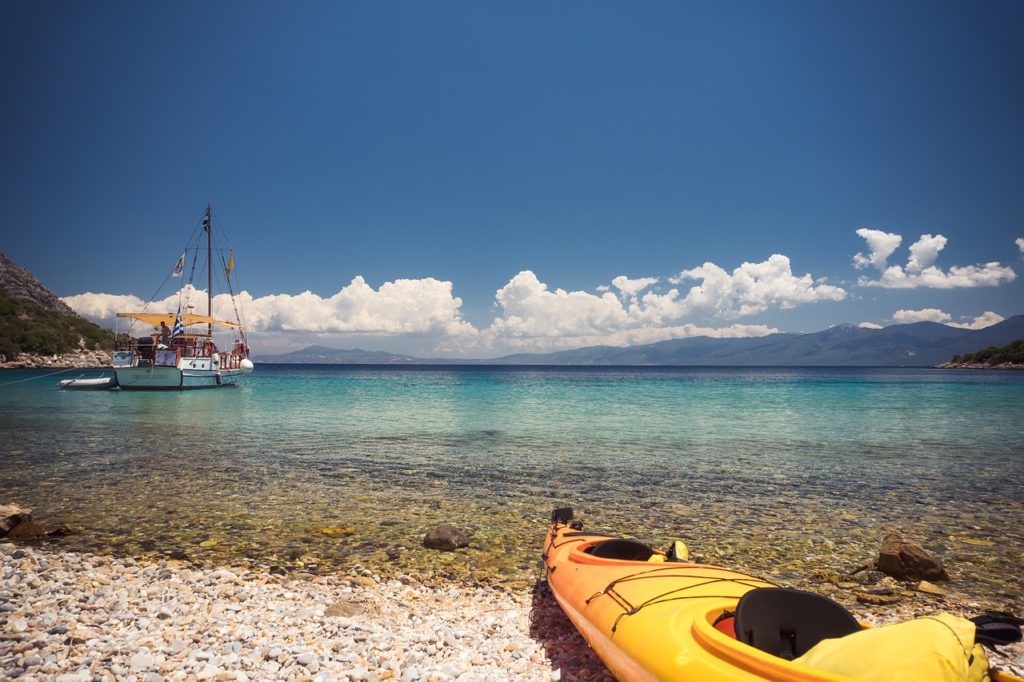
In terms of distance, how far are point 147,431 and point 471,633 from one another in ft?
78.6

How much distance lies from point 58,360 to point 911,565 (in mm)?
133560

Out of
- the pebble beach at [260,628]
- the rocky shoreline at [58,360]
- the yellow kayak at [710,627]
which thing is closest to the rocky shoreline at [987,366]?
the yellow kayak at [710,627]

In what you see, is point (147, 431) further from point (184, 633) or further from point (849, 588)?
point (849, 588)

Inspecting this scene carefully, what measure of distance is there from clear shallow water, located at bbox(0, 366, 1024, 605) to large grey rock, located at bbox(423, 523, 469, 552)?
9.0 inches

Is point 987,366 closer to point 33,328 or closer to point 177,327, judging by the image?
point 177,327

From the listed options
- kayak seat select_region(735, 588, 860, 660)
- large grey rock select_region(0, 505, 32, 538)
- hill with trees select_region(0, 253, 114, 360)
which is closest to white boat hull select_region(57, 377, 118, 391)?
large grey rock select_region(0, 505, 32, 538)

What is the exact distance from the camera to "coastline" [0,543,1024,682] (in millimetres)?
4848

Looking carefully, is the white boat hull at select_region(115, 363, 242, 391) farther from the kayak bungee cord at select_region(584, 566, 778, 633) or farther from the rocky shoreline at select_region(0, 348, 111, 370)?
the kayak bungee cord at select_region(584, 566, 778, 633)

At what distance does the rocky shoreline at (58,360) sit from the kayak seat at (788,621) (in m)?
112

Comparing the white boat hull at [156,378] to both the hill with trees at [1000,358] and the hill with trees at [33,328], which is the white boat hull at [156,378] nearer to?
the hill with trees at [33,328]

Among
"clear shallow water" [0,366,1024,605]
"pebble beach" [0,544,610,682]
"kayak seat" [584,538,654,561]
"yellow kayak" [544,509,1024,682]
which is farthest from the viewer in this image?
"clear shallow water" [0,366,1024,605]

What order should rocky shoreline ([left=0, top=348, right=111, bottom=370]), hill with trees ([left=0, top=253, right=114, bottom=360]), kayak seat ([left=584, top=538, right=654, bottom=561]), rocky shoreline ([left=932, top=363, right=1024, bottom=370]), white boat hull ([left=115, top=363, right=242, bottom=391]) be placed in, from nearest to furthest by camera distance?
kayak seat ([left=584, top=538, right=654, bottom=561]), white boat hull ([left=115, top=363, right=242, bottom=391]), rocky shoreline ([left=0, top=348, right=111, bottom=370]), hill with trees ([left=0, top=253, right=114, bottom=360]), rocky shoreline ([left=932, top=363, right=1024, bottom=370])

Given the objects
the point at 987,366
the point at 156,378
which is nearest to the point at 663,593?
the point at 156,378

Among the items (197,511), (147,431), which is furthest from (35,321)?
(197,511)
